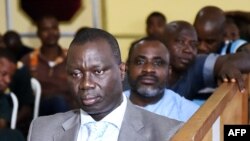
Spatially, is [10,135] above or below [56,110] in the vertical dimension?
above

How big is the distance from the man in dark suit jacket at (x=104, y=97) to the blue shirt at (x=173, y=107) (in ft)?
2.35

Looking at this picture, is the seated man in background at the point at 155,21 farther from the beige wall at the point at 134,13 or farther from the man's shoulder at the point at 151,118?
the man's shoulder at the point at 151,118

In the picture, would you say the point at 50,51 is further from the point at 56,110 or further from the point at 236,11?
the point at 236,11

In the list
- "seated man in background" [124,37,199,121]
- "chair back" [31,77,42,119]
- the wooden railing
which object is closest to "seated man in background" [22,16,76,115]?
"chair back" [31,77,42,119]

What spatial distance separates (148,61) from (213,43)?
92 centimetres

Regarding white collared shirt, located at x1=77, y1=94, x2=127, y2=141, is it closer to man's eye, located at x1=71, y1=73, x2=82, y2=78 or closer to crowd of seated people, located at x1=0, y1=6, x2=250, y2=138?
man's eye, located at x1=71, y1=73, x2=82, y2=78

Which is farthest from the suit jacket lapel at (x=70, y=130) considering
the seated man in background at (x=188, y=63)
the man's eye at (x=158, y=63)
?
the seated man in background at (x=188, y=63)

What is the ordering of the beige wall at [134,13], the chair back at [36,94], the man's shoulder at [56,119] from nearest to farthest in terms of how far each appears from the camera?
the man's shoulder at [56,119], the chair back at [36,94], the beige wall at [134,13]

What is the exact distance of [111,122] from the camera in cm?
187

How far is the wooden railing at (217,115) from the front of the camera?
1683 millimetres

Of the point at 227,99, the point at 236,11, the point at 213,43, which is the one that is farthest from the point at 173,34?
the point at 236,11

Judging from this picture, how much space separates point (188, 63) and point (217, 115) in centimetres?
98

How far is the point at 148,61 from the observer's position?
2.77 metres

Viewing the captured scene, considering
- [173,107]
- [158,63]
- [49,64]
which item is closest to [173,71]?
[158,63]
